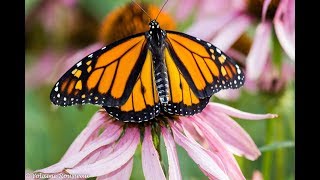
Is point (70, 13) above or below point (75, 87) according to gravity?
above

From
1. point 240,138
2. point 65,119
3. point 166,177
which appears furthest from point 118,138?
point 65,119

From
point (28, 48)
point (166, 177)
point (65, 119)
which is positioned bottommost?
point (166, 177)

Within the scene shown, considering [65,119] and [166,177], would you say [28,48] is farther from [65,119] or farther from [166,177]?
[166,177]

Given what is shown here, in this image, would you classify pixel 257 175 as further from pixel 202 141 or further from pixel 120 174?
pixel 120 174

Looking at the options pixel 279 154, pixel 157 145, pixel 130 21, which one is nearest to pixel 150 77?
pixel 157 145

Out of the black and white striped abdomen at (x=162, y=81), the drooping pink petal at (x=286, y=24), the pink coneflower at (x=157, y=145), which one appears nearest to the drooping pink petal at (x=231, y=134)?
the pink coneflower at (x=157, y=145)

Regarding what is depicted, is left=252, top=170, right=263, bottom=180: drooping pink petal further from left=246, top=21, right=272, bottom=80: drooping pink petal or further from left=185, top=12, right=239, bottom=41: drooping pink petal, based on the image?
left=185, top=12, right=239, bottom=41: drooping pink petal

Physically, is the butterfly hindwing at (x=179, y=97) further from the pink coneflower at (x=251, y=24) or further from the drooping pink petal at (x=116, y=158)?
the pink coneflower at (x=251, y=24)

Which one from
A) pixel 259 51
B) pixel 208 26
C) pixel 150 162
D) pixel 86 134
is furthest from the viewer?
pixel 208 26
